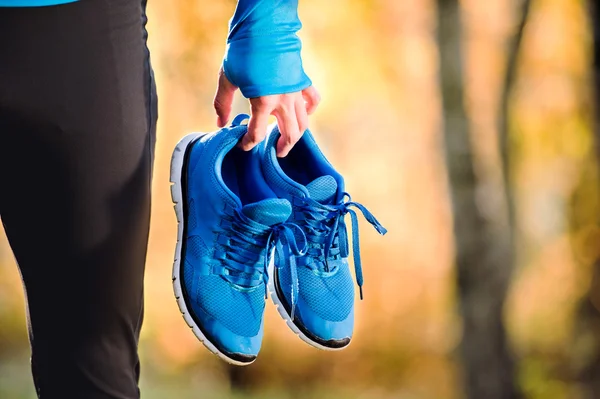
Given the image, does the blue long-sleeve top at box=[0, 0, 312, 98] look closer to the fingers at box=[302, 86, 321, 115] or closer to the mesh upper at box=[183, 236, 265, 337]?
the fingers at box=[302, 86, 321, 115]

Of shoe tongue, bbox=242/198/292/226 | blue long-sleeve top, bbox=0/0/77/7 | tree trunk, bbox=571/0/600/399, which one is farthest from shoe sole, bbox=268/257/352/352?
tree trunk, bbox=571/0/600/399

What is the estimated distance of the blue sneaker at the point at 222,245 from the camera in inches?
52.1

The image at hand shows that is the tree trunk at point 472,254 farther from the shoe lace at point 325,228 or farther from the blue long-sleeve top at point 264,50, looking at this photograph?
the blue long-sleeve top at point 264,50

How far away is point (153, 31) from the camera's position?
25.1 feet

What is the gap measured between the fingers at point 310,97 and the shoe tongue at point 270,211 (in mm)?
146

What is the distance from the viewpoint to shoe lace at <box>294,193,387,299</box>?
1386 mm

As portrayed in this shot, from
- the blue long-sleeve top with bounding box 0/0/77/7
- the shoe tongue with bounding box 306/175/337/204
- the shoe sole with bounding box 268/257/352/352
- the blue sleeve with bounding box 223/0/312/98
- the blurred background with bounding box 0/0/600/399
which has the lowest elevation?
the blurred background with bounding box 0/0/600/399

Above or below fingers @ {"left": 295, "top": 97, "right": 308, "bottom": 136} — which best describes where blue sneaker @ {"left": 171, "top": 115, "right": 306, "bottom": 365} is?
below

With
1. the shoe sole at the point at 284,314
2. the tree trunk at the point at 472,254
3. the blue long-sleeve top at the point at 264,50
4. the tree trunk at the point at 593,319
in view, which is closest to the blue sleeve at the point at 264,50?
the blue long-sleeve top at the point at 264,50

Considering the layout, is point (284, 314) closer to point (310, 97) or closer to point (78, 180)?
point (310, 97)

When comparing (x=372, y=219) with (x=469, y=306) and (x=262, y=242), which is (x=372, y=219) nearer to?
(x=262, y=242)

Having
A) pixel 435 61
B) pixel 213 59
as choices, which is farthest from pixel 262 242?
pixel 213 59

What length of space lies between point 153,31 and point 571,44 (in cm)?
368

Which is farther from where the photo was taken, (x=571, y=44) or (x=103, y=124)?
(x=571, y=44)
